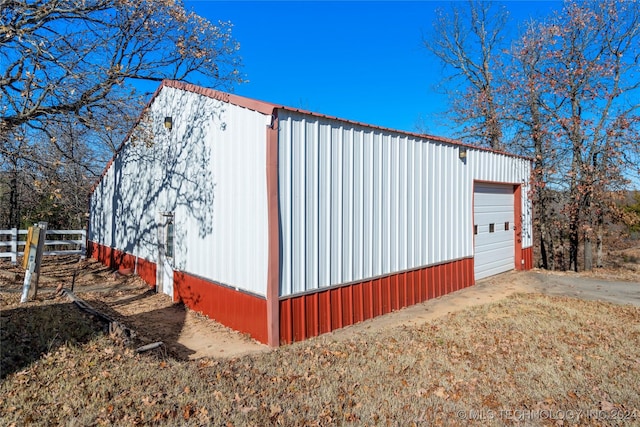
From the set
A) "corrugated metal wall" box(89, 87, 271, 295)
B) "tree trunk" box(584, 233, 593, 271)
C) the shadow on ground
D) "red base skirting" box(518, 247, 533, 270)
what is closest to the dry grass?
the shadow on ground

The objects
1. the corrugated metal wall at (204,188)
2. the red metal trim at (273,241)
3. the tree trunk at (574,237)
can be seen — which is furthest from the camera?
the tree trunk at (574,237)

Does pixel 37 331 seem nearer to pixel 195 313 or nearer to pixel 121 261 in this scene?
pixel 195 313

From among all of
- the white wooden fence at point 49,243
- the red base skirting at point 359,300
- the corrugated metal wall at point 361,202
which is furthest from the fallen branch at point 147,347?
the white wooden fence at point 49,243

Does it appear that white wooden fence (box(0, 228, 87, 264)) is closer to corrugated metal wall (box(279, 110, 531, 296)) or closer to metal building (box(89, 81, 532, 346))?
metal building (box(89, 81, 532, 346))

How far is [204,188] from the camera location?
7.05 metres

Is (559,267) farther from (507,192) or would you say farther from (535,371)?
(535,371)

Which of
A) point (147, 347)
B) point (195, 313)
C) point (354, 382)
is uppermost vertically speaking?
point (147, 347)

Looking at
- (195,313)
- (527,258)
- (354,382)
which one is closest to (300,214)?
(354,382)

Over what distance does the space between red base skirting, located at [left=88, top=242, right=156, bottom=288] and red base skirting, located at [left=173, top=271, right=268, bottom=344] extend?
1.72 meters

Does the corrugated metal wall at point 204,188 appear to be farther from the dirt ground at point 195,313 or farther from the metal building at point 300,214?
the dirt ground at point 195,313

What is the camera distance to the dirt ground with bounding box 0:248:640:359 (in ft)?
18.4

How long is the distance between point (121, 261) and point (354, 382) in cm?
1014

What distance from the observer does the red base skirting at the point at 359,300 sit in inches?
212

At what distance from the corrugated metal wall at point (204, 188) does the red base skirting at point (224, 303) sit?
0.18 metres
